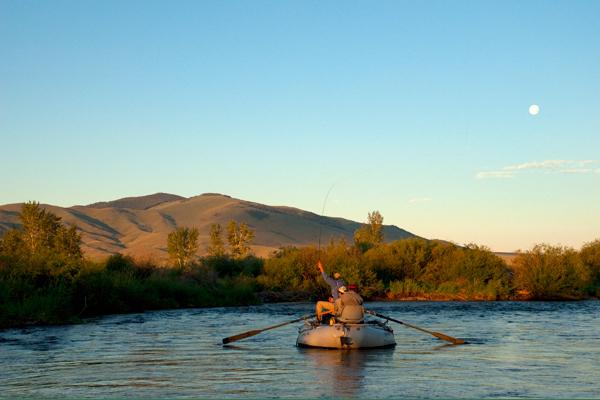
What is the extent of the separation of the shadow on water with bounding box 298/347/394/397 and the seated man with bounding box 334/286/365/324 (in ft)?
3.06

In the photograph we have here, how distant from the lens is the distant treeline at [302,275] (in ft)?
125

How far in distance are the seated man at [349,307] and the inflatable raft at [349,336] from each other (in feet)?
0.69

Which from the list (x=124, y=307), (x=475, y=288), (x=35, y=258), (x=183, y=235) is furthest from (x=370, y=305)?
(x=183, y=235)

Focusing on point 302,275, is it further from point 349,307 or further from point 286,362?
point 286,362

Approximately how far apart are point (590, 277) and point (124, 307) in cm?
3127

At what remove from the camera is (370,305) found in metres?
43.7

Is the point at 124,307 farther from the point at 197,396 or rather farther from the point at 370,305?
the point at 197,396

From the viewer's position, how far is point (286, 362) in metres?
21.2

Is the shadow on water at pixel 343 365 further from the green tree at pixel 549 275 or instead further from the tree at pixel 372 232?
the tree at pixel 372 232

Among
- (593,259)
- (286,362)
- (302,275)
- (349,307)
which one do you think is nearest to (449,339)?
(349,307)

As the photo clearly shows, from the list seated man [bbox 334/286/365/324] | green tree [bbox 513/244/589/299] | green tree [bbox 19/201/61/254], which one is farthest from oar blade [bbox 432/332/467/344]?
green tree [bbox 19/201/61/254]

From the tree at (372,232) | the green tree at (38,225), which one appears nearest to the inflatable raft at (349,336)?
the green tree at (38,225)

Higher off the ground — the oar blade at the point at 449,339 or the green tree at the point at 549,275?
the green tree at the point at 549,275

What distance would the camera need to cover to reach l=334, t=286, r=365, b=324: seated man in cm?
2345
